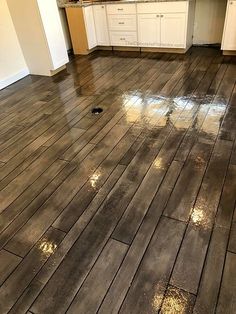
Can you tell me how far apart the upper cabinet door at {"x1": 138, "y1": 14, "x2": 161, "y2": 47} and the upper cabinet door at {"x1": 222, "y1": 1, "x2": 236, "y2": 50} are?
110 centimetres

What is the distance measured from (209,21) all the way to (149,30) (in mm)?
1085

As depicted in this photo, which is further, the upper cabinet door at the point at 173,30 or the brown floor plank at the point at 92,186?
the upper cabinet door at the point at 173,30

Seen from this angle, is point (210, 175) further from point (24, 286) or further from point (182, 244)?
point (24, 286)

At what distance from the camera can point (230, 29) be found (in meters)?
4.02

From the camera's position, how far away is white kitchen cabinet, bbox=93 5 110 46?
482 cm

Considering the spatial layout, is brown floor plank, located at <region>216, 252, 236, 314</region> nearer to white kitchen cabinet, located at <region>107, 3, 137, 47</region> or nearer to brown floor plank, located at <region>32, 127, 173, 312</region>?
brown floor plank, located at <region>32, 127, 173, 312</region>

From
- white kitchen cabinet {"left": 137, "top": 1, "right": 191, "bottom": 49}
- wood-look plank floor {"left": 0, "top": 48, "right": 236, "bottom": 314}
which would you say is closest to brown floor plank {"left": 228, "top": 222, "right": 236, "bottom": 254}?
wood-look plank floor {"left": 0, "top": 48, "right": 236, "bottom": 314}

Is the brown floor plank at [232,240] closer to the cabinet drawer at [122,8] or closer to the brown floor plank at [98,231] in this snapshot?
the brown floor plank at [98,231]

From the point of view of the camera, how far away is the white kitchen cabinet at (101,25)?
4.82 meters

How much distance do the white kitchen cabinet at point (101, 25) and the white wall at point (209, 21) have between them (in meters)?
1.65

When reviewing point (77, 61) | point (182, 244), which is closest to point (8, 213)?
point (182, 244)

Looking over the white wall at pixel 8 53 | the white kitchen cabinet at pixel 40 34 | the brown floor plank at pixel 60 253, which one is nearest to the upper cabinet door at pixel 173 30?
the white kitchen cabinet at pixel 40 34

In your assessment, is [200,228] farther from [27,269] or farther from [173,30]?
[173,30]

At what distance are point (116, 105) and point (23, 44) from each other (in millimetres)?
2161
